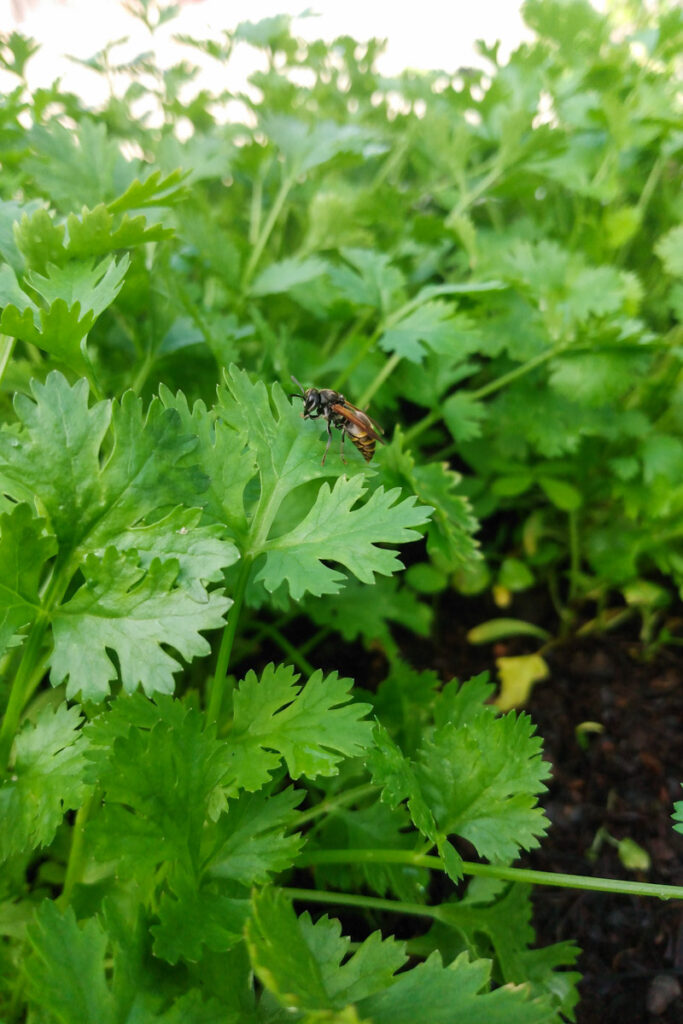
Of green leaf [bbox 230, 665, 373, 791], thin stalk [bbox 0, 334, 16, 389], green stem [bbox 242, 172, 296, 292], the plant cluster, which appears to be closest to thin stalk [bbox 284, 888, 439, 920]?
the plant cluster

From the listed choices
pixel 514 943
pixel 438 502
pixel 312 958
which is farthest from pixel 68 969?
pixel 438 502

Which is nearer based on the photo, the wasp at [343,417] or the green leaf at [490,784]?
the green leaf at [490,784]

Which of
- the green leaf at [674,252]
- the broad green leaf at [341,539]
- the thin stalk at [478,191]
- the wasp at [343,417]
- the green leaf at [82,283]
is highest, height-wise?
the thin stalk at [478,191]

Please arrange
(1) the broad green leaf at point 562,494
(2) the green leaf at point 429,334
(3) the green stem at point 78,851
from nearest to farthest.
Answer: (3) the green stem at point 78,851 < (2) the green leaf at point 429,334 < (1) the broad green leaf at point 562,494

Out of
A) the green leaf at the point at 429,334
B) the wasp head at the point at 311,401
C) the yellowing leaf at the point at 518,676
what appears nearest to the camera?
the wasp head at the point at 311,401

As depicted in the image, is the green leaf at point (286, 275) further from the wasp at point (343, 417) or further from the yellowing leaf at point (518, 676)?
the yellowing leaf at point (518, 676)

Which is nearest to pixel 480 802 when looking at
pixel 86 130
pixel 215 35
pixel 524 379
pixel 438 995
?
pixel 438 995

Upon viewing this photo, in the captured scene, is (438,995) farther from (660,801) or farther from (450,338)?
(450,338)

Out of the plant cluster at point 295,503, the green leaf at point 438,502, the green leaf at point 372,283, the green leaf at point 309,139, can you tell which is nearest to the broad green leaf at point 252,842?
the plant cluster at point 295,503
